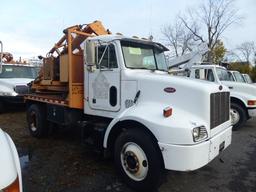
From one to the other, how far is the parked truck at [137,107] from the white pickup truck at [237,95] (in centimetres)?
384

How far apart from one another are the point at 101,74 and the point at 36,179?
2.11 meters

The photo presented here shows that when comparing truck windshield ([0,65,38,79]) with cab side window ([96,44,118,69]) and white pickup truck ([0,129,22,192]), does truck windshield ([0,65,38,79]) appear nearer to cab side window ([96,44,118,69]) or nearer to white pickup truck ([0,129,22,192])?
cab side window ([96,44,118,69])

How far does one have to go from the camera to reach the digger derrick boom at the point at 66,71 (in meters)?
5.59

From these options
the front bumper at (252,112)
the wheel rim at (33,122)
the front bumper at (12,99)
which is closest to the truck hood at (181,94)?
the wheel rim at (33,122)

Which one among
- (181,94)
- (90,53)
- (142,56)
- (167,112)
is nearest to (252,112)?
(142,56)

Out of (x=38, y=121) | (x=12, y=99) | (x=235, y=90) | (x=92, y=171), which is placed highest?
(x=235, y=90)

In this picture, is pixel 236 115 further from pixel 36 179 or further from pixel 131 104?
pixel 36 179

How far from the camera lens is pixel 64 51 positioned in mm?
6316

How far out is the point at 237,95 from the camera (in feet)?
28.6

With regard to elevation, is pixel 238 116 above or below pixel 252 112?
below

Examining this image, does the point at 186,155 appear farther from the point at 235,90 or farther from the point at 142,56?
the point at 235,90

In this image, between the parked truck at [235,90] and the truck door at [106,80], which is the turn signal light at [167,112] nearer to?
the truck door at [106,80]

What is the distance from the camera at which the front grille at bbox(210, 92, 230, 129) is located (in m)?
4.05

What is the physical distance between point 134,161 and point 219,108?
5.25ft
